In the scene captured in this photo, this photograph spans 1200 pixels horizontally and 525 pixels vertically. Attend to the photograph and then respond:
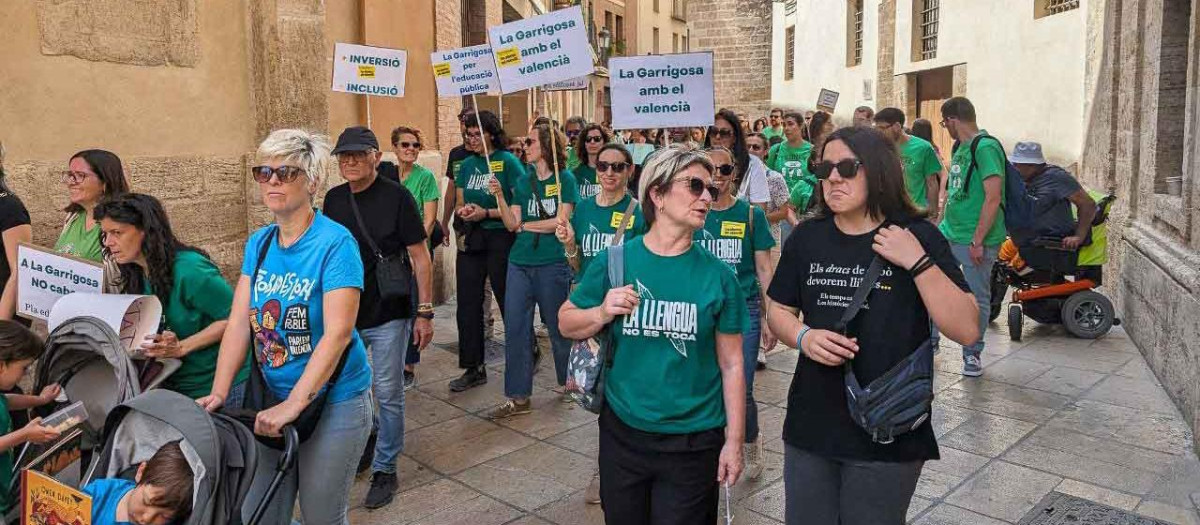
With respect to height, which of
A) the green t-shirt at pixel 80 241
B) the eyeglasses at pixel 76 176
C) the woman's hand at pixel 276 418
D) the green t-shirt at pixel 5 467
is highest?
the eyeglasses at pixel 76 176

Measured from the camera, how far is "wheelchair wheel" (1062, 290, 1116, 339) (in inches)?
335

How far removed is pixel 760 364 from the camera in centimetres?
779

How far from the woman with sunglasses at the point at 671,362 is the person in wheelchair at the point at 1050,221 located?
6.20 metres

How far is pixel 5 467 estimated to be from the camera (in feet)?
11.6

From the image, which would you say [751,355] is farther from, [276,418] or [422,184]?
[422,184]

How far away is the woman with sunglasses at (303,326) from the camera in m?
3.26

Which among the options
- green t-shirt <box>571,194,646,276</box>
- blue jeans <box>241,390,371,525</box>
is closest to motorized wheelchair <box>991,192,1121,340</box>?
green t-shirt <box>571,194,646,276</box>

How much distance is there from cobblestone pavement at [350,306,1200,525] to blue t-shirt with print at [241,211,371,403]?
161cm

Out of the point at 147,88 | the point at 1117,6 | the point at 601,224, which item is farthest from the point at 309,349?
the point at 1117,6

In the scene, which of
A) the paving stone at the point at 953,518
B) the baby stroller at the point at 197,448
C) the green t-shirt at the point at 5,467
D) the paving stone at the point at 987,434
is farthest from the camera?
the paving stone at the point at 987,434

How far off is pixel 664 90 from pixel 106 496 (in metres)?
4.04

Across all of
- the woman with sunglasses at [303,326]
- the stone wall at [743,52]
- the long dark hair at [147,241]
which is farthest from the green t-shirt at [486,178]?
the stone wall at [743,52]

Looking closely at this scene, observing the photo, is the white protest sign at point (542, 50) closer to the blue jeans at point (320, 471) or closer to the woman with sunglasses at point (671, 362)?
the woman with sunglasses at point (671, 362)

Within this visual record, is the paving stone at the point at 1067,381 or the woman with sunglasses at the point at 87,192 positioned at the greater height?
the woman with sunglasses at the point at 87,192
